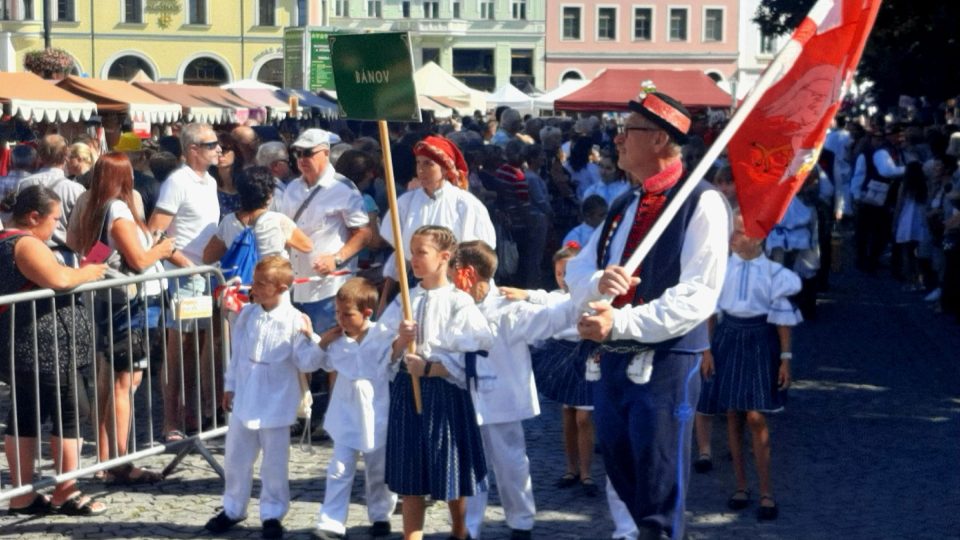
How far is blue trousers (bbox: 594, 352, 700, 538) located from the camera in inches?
216

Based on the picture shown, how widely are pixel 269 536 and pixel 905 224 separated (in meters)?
11.7

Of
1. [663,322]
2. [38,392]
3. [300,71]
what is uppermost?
[300,71]

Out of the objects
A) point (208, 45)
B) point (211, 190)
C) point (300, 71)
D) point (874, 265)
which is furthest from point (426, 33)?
point (211, 190)

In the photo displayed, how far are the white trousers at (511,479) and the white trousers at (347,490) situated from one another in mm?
425

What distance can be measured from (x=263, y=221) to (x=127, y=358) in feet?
3.70

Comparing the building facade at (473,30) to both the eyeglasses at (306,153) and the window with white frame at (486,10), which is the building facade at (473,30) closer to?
the window with white frame at (486,10)

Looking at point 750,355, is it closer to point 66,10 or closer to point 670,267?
point 670,267

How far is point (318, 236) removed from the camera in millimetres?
9148

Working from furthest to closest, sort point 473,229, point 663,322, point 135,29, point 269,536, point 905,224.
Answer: point 135,29
point 905,224
point 473,229
point 269,536
point 663,322

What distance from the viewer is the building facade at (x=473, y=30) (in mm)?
95062

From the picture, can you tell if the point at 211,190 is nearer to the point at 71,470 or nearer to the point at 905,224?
the point at 71,470

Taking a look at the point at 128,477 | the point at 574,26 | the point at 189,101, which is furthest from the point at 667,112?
the point at 574,26

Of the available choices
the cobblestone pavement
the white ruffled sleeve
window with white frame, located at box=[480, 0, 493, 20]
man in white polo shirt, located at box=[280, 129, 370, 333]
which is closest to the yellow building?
window with white frame, located at box=[480, 0, 493, 20]

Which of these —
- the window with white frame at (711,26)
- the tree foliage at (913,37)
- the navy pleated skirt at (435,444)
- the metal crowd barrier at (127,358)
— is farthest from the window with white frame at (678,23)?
the navy pleated skirt at (435,444)
